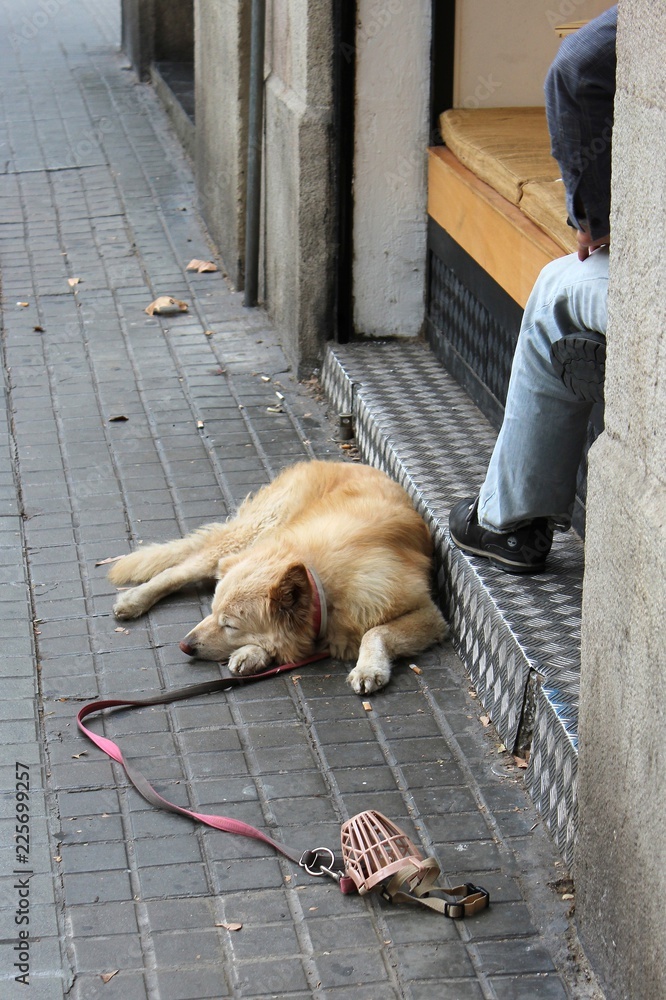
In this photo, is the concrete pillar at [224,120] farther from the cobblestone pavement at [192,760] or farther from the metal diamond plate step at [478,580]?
the metal diamond plate step at [478,580]

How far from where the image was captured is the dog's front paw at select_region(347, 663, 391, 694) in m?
4.21

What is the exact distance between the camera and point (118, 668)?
4.36 meters

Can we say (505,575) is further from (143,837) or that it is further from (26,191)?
(26,191)

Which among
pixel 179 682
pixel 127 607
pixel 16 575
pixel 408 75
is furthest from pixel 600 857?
pixel 408 75

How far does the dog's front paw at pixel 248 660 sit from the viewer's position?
430 cm

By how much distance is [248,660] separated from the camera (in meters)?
4.31

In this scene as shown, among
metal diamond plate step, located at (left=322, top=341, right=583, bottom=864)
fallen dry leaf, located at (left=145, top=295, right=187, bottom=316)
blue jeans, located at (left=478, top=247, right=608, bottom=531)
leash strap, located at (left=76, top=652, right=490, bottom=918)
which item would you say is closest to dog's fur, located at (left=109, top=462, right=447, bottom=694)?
metal diamond plate step, located at (left=322, top=341, right=583, bottom=864)

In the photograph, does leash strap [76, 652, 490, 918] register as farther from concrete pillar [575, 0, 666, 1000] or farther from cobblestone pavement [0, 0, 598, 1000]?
concrete pillar [575, 0, 666, 1000]

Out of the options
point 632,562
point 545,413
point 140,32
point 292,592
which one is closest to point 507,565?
point 545,413

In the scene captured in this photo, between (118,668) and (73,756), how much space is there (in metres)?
0.53

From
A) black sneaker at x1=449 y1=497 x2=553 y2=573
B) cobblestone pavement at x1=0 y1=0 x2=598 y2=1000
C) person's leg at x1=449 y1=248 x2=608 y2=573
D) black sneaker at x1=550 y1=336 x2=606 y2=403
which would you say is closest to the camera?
cobblestone pavement at x1=0 y1=0 x2=598 y2=1000

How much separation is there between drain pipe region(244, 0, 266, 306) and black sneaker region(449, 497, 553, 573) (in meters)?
3.63

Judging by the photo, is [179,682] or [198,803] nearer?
[198,803]

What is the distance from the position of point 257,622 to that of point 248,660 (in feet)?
0.44
